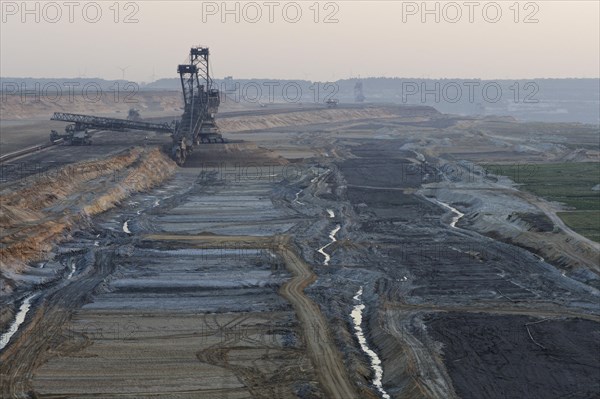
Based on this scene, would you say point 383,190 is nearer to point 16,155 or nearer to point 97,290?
point 16,155

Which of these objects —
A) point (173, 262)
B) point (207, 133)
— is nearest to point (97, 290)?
point (173, 262)

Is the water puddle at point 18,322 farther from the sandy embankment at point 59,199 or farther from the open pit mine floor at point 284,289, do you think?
the sandy embankment at point 59,199

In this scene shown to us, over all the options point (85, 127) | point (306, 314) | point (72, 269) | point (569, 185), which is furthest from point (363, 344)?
point (85, 127)

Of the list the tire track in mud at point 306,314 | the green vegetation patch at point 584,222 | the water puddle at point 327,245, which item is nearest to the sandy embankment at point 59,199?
the tire track in mud at point 306,314

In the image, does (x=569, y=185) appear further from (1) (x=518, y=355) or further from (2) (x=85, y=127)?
(2) (x=85, y=127)

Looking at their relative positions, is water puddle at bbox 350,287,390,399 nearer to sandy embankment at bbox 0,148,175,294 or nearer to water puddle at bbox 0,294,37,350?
water puddle at bbox 0,294,37,350
